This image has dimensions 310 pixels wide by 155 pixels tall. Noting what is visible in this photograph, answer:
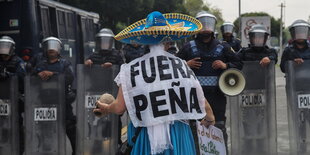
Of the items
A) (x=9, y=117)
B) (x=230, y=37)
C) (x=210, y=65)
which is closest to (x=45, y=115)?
(x=9, y=117)

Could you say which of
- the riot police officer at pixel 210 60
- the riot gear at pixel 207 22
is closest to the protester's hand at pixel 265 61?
the riot police officer at pixel 210 60

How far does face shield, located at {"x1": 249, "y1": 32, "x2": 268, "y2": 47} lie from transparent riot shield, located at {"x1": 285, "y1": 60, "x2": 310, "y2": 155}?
0.55 meters

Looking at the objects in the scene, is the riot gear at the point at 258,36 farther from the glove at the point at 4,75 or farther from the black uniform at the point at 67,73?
the glove at the point at 4,75

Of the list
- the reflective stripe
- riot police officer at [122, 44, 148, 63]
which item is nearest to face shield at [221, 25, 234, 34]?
riot police officer at [122, 44, 148, 63]

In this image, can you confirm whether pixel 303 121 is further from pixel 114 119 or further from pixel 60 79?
pixel 60 79

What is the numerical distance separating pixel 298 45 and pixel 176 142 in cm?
370

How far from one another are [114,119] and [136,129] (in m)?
3.20

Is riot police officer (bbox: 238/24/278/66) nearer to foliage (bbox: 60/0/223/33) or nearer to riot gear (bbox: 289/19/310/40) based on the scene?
riot gear (bbox: 289/19/310/40)

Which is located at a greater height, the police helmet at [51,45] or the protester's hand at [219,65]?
the police helmet at [51,45]

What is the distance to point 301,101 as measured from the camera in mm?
6219

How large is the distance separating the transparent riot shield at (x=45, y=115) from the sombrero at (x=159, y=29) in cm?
299

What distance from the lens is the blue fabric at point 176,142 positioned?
3309mm

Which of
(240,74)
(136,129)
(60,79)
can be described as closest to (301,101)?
(240,74)

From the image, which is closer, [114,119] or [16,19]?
[114,119]
